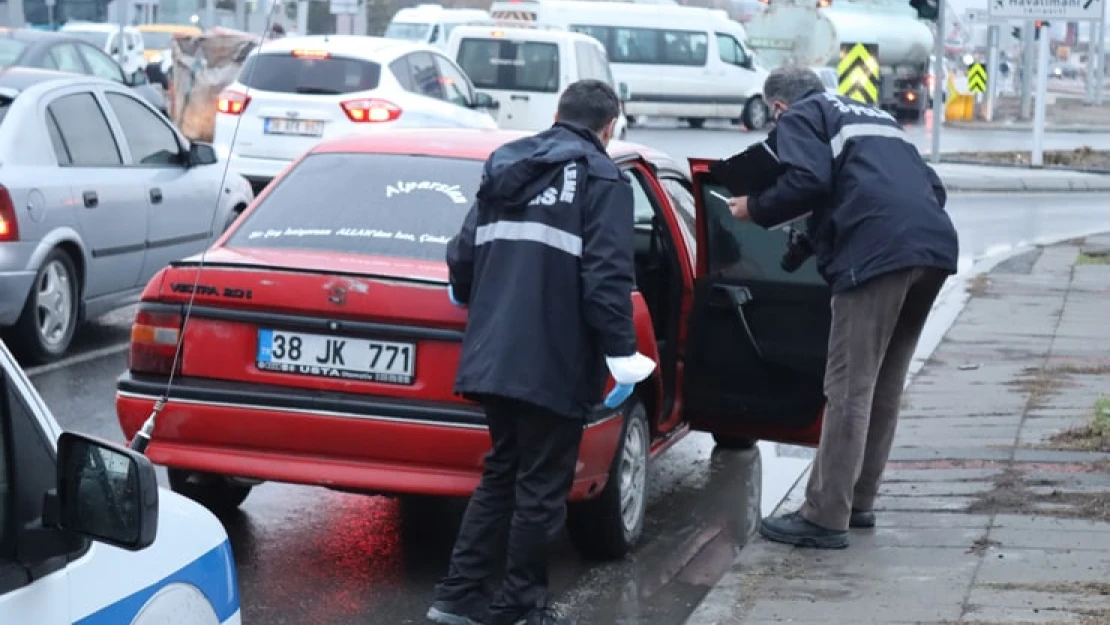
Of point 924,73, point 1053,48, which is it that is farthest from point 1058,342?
point 1053,48

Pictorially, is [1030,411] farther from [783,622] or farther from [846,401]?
[783,622]

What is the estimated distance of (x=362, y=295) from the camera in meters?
6.44

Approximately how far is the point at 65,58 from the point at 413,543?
14.6m

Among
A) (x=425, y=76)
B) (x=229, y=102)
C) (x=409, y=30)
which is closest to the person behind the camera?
(x=229, y=102)

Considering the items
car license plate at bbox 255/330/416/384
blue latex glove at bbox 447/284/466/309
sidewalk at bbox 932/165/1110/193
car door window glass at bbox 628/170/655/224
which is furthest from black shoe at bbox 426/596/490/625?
sidewalk at bbox 932/165/1110/193

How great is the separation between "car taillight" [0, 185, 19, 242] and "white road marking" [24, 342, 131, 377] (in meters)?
0.73

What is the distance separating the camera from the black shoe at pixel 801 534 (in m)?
7.02

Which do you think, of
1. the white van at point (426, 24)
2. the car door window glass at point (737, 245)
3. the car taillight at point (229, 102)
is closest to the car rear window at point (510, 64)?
the car taillight at point (229, 102)

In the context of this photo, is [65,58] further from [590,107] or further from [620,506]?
[590,107]

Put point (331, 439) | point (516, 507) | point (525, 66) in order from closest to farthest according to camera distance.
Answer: point (516, 507), point (331, 439), point (525, 66)

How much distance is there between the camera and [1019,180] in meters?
27.9

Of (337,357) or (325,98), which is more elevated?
(337,357)

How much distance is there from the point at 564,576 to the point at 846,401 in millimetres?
1150

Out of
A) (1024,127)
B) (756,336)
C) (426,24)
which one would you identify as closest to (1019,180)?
(426,24)
